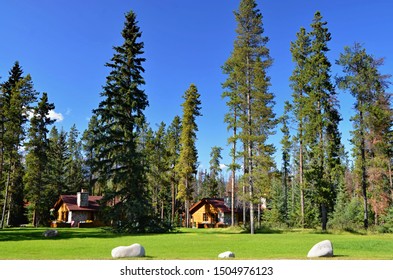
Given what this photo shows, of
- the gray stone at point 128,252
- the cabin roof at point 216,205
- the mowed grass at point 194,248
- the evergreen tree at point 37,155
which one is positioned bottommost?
the mowed grass at point 194,248

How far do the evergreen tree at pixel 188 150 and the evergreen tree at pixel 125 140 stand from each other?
14.5m

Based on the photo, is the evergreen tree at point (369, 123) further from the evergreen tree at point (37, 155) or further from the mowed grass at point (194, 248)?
the evergreen tree at point (37, 155)

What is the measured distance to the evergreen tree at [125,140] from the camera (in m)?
29.4

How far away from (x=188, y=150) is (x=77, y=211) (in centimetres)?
1779

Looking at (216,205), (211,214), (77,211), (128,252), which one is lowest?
(211,214)

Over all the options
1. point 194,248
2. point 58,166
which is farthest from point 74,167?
point 194,248

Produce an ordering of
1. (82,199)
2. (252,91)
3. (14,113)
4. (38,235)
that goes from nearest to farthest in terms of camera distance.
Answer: (38,235) → (252,91) → (14,113) → (82,199)

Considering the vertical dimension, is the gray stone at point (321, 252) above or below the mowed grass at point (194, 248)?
above

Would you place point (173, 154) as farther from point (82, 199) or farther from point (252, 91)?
point (252, 91)

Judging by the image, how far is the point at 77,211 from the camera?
159 ft

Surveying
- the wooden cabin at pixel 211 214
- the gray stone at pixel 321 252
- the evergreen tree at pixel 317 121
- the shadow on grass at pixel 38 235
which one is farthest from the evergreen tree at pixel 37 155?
the gray stone at pixel 321 252
